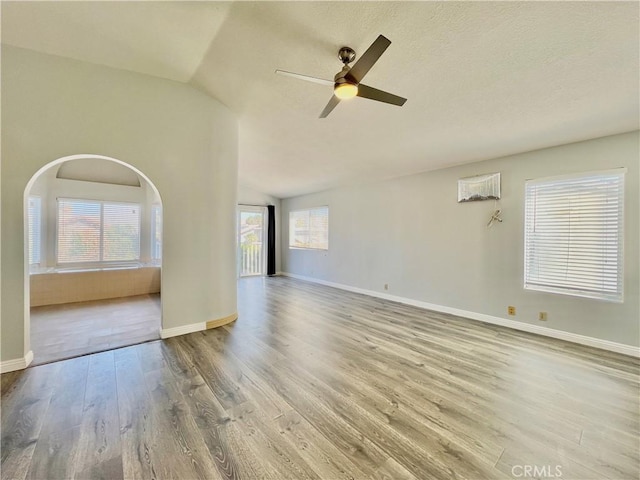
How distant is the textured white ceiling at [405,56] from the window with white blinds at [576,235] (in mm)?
583

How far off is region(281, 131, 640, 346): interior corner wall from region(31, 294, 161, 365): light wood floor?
407cm

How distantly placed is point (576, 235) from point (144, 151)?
5.33 metres

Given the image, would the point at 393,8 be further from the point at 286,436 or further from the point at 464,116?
the point at 286,436

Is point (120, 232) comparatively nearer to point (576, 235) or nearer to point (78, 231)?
point (78, 231)

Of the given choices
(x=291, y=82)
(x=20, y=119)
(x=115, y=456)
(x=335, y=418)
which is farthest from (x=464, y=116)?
(x=20, y=119)

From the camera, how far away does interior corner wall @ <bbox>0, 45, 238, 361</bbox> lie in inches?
94.5

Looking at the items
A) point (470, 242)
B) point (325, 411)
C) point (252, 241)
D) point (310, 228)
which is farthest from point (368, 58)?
point (252, 241)

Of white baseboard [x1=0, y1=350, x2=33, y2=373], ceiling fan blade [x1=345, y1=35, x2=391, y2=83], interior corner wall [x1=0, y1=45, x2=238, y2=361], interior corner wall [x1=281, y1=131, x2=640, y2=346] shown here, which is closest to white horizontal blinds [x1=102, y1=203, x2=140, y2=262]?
interior corner wall [x1=0, y1=45, x2=238, y2=361]

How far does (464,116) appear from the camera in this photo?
288 cm

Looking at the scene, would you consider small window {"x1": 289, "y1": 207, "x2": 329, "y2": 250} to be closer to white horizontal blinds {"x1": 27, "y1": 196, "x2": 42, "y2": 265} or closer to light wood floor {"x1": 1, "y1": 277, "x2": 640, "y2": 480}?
light wood floor {"x1": 1, "y1": 277, "x2": 640, "y2": 480}

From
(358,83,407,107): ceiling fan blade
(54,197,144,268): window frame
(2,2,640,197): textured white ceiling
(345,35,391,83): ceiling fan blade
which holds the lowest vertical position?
(54,197,144,268): window frame

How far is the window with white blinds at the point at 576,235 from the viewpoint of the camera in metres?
2.98

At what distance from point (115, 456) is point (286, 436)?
3.16ft

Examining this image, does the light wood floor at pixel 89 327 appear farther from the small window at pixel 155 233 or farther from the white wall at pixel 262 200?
the white wall at pixel 262 200
